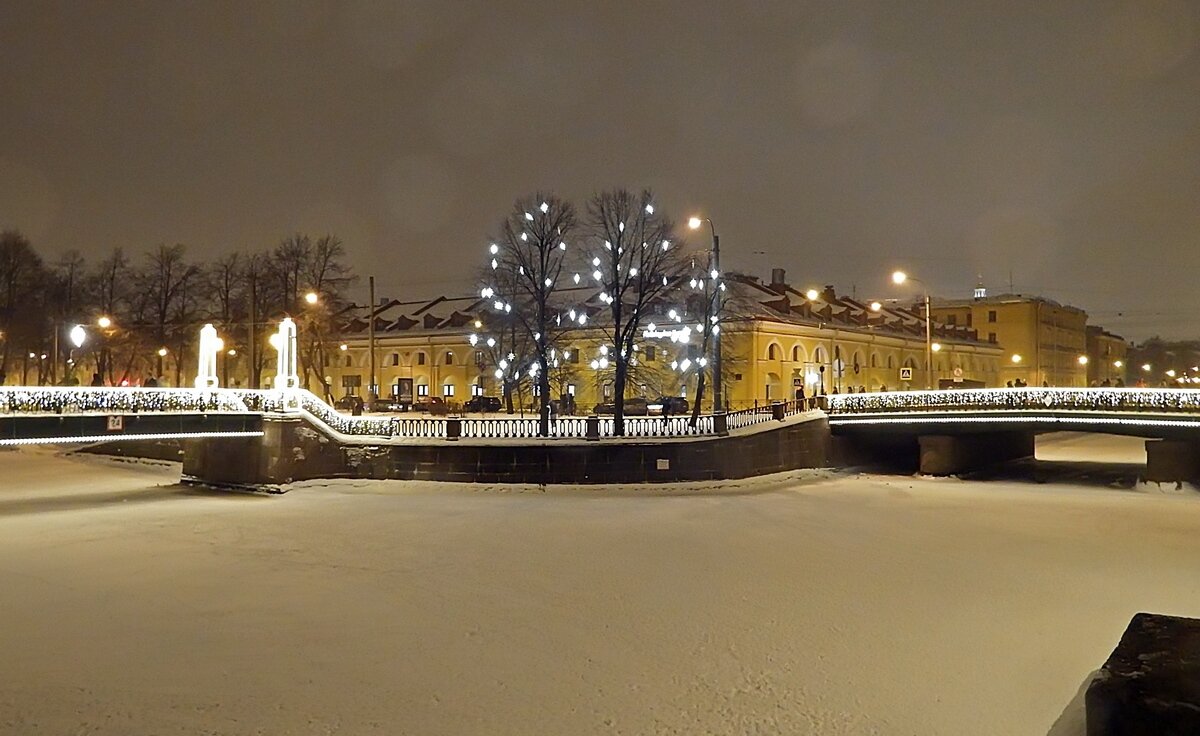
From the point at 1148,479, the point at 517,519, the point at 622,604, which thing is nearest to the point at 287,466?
the point at 517,519

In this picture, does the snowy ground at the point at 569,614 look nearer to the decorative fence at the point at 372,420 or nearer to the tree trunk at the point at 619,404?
the decorative fence at the point at 372,420

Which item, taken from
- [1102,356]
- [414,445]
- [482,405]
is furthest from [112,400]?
[1102,356]

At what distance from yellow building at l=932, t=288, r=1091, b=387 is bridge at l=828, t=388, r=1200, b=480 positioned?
178ft

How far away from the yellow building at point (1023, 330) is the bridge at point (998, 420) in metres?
54.2

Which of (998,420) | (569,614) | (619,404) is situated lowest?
(569,614)

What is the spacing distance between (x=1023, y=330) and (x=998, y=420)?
64.9 meters

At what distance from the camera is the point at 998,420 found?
1415 inches

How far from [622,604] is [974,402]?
2715 centimetres

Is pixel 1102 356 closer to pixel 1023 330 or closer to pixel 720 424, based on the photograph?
pixel 1023 330

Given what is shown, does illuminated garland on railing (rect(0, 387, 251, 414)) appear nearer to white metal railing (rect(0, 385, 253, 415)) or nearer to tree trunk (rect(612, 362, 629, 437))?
white metal railing (rect(0, 385, 253, 415))

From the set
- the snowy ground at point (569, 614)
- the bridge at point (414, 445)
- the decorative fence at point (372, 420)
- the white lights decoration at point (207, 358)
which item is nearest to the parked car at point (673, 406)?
the decorative fence at point (372, 420)

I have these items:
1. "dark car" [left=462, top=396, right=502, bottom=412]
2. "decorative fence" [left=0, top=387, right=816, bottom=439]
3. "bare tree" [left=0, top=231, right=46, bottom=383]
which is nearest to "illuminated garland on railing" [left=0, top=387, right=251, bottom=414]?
"decorative fence" [left=0, top=387, right=816, bottom=439]

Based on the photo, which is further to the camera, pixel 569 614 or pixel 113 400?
pixel 113 400

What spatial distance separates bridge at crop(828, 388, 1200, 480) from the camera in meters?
32.7
